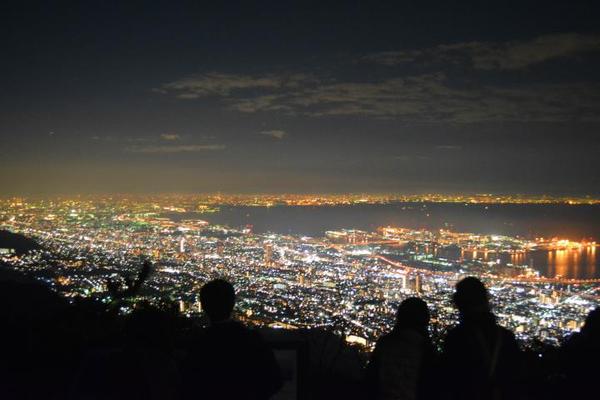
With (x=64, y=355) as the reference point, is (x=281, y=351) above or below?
above

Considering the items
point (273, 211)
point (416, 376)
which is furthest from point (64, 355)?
point (273, 211)

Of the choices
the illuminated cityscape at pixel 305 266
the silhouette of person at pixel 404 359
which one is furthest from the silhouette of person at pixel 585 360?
the illuminated cityscape at pixel 305 266

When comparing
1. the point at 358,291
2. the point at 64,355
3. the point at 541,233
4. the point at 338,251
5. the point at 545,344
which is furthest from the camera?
the point at 541,233

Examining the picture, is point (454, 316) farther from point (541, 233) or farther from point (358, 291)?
point (541, 233)

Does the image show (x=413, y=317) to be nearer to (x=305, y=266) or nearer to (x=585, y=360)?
(x=585, y=360)

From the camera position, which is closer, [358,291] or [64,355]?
[64,355]

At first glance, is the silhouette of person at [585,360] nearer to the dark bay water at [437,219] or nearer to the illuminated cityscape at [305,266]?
the illuminated cityscape at [305,266]

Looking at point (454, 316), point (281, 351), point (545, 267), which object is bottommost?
point (545, 267)
